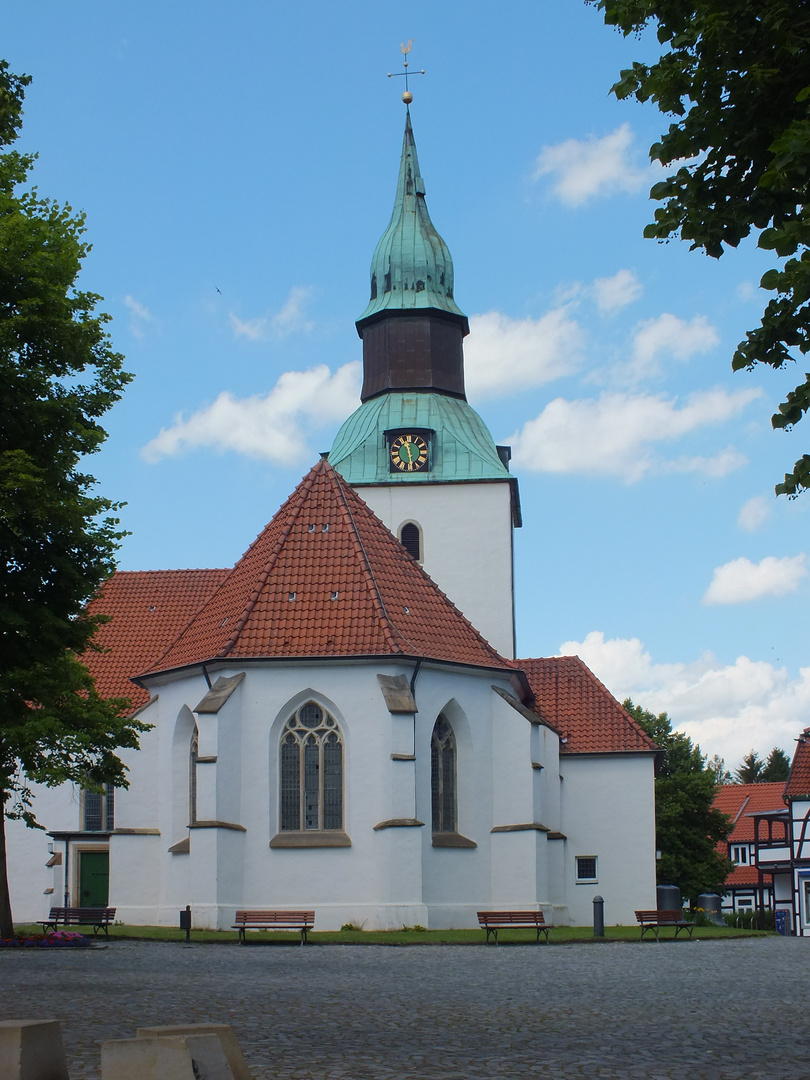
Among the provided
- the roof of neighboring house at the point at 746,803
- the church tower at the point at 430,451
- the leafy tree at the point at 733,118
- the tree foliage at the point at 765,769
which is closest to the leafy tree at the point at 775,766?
the tree foliage at the point at 765,769

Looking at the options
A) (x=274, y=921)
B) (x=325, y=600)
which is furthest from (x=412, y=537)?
(x=274, y=921)

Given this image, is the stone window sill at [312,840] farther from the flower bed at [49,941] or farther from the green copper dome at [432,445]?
the green copper dome at [432,445]

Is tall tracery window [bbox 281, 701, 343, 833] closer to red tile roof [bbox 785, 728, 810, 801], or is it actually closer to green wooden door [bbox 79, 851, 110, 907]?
green wooden door [bbox 79, 851, 110, 907]

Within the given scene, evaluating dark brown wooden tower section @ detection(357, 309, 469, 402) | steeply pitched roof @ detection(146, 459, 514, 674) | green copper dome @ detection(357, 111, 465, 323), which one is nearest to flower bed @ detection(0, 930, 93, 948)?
steeply pitched roof @ detection(146, 459, 514, 674)

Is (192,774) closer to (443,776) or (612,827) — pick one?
(443,776)

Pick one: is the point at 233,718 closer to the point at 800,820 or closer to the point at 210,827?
the point at 210,827

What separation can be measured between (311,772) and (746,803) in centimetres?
5211

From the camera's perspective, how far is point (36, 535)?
53.6 ft

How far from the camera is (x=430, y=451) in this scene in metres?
40.2

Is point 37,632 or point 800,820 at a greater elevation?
point 37,632

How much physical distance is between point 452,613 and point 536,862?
6.07m

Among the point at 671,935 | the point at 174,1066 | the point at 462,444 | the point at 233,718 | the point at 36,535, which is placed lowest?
the point at 671,935


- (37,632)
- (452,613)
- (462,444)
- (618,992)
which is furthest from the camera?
(462,444)

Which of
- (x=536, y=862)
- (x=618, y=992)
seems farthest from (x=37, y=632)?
(x=536, y=862)
